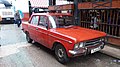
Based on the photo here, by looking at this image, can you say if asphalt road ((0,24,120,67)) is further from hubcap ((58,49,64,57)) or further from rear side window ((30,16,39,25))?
rear side window ((30,16,39,25))

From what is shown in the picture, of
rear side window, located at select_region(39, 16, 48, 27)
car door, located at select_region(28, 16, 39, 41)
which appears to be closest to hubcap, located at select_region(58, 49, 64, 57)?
rear side window, located at select_region(39, 16, 48, 27)

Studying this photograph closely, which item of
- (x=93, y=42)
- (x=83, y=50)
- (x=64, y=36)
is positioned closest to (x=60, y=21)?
(x=64, y=36)

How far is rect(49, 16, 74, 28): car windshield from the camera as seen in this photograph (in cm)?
549

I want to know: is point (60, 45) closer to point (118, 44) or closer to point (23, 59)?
point (23, 59)

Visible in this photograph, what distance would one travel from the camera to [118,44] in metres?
6.29

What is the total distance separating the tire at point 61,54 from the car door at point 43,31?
0.79m

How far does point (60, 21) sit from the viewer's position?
572 cm

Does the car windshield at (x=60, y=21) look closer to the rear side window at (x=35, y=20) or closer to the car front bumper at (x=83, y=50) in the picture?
the rear side window at (x=35, y=20)

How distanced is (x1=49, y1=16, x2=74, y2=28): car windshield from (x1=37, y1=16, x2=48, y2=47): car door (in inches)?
10.8

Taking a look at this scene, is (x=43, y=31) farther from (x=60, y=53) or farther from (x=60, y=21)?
(x=60, y=53)

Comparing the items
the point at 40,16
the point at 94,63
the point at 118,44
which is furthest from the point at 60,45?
the point at 118,44

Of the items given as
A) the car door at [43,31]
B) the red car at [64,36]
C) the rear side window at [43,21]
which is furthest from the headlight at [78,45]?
the rear side window at [43,21]

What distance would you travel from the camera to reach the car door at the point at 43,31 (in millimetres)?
5606

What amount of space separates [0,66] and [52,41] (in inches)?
77.4
